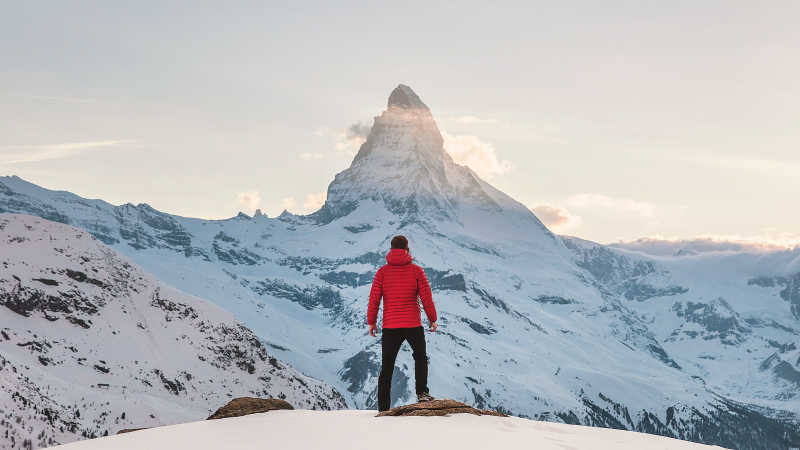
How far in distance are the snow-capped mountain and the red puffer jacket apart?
5823 cm

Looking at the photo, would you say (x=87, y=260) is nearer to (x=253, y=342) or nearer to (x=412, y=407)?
(x=253, y=342)

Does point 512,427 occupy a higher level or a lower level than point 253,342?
higher

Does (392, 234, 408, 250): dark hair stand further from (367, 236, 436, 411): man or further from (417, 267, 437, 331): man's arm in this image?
(417, 267, 437, 331): man's arm

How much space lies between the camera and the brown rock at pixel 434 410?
19.7 meters

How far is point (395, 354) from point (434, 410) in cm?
198

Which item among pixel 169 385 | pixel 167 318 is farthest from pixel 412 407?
pixel 167 318

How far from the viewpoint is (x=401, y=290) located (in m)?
20.8

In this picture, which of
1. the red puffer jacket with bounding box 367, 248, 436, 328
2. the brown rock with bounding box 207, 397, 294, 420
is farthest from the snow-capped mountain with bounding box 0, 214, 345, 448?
the red puffer jacket with bounding box 367, 248, 436, 328

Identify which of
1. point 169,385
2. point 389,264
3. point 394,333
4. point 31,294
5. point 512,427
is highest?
point 389,264

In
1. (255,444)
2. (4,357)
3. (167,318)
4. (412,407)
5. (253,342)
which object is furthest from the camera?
(253,342)

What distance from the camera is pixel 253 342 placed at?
14788 cm

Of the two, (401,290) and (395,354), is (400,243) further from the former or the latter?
(395,354)

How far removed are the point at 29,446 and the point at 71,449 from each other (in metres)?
57.6

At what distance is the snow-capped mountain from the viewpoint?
85562mm
